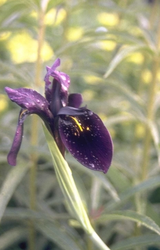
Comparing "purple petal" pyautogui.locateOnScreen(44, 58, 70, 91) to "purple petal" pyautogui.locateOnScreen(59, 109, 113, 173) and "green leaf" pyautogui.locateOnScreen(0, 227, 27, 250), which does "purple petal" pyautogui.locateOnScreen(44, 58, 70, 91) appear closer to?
"purple petal" pyautogui.locateOnScreen(59, 109, 113, 173)

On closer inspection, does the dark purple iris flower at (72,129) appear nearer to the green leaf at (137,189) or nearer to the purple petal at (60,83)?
the purple petal at (60,83)

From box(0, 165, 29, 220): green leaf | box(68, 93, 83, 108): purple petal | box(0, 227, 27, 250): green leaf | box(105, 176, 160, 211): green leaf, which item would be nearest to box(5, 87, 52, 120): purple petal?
box(68, 93, 83, 108): purple petal

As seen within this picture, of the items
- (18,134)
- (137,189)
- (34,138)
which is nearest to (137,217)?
(137,189)

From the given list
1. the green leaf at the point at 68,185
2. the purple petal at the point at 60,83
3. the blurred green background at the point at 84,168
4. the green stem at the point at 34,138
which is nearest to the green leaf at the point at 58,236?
the blurred green background at the point at 84,168

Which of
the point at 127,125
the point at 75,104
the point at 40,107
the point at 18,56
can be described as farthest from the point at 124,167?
the point at 18,56

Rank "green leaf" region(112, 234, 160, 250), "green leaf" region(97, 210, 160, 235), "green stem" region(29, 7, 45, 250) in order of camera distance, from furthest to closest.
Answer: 1. "green stem" region(29, 7, 45, 250)
2. "green leaf" region(112, 234, 160, 250)
3. "green leaf" region(97, 210, 160, 235)

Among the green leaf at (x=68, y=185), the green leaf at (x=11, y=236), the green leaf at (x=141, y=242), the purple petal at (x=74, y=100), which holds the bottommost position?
the green leaf at (x=11, y=236)
